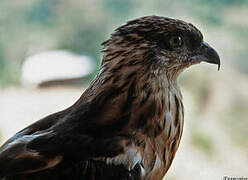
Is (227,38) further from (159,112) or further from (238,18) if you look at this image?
(159,112)

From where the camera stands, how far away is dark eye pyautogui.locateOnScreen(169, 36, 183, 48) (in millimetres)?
1840

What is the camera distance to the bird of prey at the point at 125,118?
5.46 ft

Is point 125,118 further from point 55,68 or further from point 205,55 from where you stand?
point 55,68

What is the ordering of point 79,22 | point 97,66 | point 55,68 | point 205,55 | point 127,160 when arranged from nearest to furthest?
point 127,160
point 205,55
point 97,66
point 55,68
point 79,22

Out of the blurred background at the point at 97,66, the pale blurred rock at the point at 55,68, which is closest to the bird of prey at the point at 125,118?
the blurred background at the point at 97,66

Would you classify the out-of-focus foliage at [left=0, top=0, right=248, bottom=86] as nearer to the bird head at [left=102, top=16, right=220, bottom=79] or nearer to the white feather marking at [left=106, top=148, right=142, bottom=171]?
the bird head at [left=102, top=16, right=220, bottom=79]

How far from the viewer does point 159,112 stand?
1845 millimetres

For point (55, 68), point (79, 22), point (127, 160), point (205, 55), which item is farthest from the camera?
point (79, 22)

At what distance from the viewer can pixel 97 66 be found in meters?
5.82

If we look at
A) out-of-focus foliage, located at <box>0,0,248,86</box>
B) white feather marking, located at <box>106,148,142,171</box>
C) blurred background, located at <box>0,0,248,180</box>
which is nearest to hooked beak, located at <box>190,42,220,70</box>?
white feather marking, located at <box>106,148,142,171</box>

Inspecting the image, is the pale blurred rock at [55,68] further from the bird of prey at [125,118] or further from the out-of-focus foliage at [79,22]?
the bird of prey at [125,118]

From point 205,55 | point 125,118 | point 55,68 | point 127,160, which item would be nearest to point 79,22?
point 55,68

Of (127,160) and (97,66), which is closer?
(127,160)

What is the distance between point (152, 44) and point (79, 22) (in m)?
4.50
